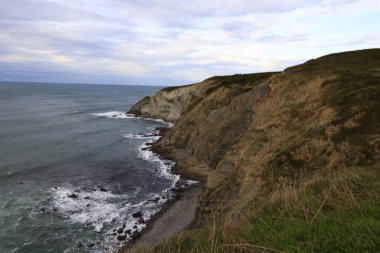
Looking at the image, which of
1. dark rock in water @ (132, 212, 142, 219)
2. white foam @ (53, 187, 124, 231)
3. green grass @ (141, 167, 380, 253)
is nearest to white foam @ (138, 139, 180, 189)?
white foam @ (53, 187, 124, 231)

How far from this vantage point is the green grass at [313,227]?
4.57 m

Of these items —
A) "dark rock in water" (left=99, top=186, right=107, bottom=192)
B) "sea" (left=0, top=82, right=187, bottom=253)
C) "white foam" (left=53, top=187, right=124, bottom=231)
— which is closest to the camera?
"sea" (left=0, top=82, right=187, bottom=253)

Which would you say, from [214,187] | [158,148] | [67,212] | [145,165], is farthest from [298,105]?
[158,148]

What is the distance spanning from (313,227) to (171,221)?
2108 cm

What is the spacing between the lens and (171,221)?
25250 millimetres

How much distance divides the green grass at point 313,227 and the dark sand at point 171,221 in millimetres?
14558

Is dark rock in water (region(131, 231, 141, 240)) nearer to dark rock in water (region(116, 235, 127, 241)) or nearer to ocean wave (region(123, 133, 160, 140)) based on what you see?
dark rock in water (region(116, 235, 127, 241))

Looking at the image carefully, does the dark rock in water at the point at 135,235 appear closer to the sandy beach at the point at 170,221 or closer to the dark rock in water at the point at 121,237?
the sandy beach at the point at 170,221

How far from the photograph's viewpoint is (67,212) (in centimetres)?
2647

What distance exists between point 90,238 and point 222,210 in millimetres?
10369

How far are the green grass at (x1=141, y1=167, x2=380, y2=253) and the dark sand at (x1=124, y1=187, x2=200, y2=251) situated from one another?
573 inches

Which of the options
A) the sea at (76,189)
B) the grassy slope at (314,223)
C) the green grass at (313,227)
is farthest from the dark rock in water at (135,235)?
the green grass at (313,227)

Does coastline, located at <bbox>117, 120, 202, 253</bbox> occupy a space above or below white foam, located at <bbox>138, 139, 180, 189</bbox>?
below

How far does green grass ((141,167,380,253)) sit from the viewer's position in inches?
180
